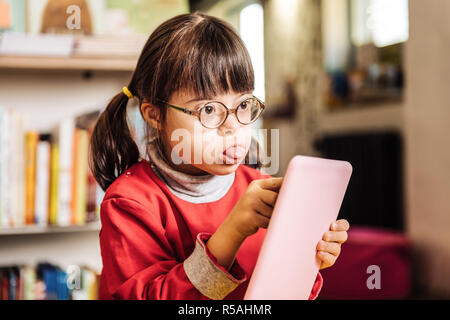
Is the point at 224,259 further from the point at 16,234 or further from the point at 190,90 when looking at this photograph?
the point at 16,234

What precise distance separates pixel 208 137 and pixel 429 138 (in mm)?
1714

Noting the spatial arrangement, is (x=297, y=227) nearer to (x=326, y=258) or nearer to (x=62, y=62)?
(x=326, y=258)

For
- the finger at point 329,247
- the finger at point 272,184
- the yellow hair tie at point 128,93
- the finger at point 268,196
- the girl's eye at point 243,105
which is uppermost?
the yellow hair tie at point 128,93

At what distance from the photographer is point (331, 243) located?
42 centimetres

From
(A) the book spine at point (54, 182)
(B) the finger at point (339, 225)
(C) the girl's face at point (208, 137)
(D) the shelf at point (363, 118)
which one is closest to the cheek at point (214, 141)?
(C) the girl's face at point (208, 137)

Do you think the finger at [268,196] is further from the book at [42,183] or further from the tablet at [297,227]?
the book at [42,183]

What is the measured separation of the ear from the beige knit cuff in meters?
0.12

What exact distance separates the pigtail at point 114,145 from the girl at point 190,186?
0.06ft

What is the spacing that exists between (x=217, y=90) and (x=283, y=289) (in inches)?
6.7

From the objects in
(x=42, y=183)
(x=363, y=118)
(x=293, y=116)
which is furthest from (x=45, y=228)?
(x=293, y=116)

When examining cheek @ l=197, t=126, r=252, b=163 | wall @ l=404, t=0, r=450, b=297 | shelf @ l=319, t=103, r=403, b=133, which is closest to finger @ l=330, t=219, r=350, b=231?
cheek @ l=197, t=126, r=252, b=163

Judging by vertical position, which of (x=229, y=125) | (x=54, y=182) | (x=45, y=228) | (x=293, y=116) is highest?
(x=293, y=116)

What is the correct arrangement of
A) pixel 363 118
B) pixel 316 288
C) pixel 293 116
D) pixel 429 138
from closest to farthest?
pixel 316 288 < pixel 429 138 < pixel 363 118 < pixel 293 116

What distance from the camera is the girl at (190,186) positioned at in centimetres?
40
